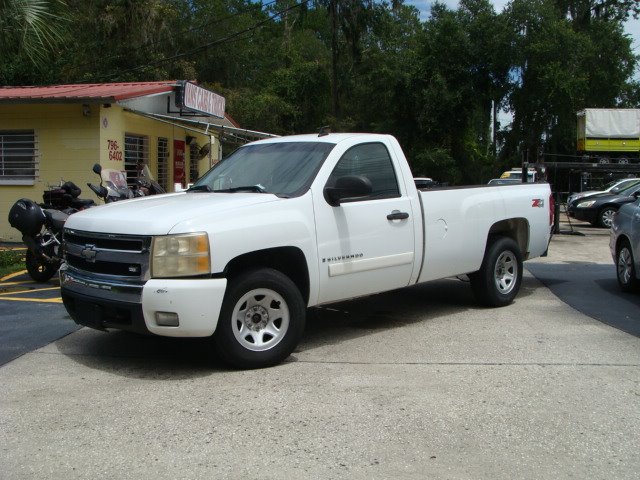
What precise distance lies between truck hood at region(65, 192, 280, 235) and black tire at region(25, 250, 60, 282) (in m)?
4.20

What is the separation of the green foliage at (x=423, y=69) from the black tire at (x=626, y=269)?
25.0 m

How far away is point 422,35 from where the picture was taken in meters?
38.5

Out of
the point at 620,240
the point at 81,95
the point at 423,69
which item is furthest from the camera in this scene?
the point at 423,69

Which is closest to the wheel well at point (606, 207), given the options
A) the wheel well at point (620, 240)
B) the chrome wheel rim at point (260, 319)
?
the wheel well at point (620, 240)

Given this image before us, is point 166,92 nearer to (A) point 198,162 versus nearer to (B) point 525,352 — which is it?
(A) point 198,162

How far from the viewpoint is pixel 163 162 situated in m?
18.0

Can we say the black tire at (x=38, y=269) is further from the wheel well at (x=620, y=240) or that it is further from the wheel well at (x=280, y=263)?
the wheel well at (x=620, y=240)

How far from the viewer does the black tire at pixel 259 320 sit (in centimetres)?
562

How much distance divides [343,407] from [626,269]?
6.12 metres

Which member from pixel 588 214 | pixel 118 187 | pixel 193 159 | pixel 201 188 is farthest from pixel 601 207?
pixel 201 188

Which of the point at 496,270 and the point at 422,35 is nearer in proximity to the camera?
the point at 496,270

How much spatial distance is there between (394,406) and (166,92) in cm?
1258

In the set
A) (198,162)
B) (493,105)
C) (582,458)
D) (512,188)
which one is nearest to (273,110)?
(493,105)

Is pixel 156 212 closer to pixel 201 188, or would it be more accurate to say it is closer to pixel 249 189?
pixel 249 189
